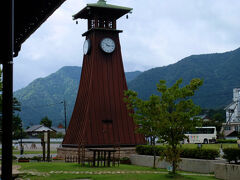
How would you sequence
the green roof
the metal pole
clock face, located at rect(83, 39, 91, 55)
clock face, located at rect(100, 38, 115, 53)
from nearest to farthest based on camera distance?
the metal pole → the green roof → clock face, located at rect(100, 38, 115, 53) → clock face, located at rect(83, 39, 91, 55)

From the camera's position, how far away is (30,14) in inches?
473

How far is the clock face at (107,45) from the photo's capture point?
38375 mm

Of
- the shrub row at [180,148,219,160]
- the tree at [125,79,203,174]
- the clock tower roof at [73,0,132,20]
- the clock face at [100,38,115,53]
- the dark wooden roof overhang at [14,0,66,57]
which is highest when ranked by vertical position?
the clock tower roof at [73,0,132,20]

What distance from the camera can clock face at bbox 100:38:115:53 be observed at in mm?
38375

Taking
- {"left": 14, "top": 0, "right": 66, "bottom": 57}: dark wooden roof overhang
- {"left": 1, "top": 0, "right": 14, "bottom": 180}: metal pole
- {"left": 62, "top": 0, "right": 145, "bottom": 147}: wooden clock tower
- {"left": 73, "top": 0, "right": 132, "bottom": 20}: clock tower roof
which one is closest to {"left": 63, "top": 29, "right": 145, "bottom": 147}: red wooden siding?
{"left": 62, "top": 0, "right": 145, "bottom": 147}: wooden clock tower

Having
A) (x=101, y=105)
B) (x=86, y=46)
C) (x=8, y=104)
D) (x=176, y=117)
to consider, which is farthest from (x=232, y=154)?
(x=86, y=46)

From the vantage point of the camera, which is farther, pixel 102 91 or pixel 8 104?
pixel 102 91

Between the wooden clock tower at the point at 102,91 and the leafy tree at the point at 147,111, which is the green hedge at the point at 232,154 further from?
the wooden clock tower at the point at 102,91

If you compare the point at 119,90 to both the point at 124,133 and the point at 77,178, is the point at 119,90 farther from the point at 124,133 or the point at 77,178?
the point at 77,178

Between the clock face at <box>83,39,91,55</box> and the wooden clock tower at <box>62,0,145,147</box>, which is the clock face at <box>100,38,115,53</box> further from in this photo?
the clock face at <box>83,39,91,55</box>

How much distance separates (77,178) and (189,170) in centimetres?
988

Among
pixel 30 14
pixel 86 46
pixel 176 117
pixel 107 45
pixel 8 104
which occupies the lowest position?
pixel 176 117

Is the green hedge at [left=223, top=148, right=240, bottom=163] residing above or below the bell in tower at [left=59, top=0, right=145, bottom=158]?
below

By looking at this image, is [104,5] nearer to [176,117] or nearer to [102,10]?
[102,10]
